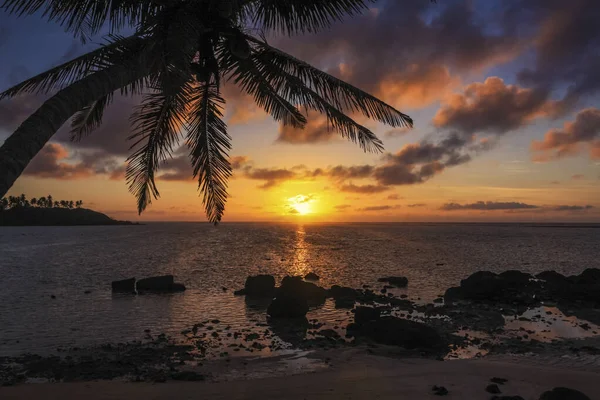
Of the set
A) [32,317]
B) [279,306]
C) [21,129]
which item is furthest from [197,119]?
[32,317]

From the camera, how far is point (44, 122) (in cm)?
589

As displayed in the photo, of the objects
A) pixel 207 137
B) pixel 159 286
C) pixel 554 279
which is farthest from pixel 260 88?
pixel 554 279

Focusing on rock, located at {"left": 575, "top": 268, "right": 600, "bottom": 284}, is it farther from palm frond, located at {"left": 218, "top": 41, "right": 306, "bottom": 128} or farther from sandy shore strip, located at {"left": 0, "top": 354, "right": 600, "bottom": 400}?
palm frond, located at {"left": 218, "top": 41, "right": 306, "bottom": 128}

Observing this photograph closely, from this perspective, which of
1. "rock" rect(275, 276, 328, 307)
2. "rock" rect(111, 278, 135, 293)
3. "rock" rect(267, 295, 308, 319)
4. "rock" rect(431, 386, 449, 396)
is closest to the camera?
"rock" rect(431, 386, 449, 396)

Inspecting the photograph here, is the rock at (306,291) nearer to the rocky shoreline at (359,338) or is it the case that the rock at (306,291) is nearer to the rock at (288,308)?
the rocky shoreline at (359,338)

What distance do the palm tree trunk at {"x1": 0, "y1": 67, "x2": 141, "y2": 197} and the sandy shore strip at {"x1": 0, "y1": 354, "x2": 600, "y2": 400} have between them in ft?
19.5

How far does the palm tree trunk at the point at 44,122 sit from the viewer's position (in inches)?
213

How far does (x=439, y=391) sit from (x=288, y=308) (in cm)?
1013

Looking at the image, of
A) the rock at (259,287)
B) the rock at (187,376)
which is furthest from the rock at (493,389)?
the rock at (259,287)

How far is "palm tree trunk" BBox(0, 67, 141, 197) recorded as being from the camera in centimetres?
542

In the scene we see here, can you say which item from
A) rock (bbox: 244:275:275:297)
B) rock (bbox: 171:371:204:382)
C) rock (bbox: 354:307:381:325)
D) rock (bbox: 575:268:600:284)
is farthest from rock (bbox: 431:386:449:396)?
rock (bbox: 575:268:600:284)

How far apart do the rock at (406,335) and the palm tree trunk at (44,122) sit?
11.2 m

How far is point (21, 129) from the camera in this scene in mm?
5750

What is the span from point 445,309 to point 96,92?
18.1 metres
